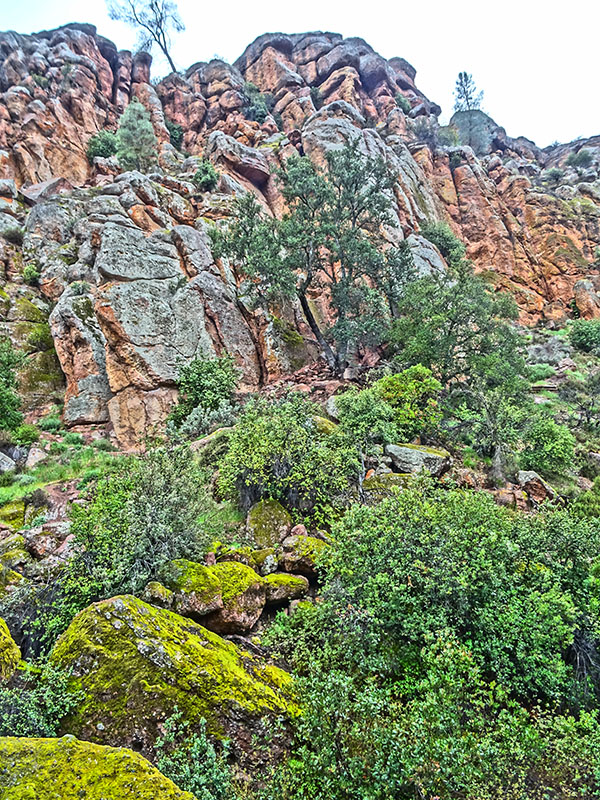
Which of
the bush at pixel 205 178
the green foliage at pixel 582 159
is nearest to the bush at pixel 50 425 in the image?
the bush at pixel 205 178

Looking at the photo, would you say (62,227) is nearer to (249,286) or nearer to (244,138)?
(249,286)

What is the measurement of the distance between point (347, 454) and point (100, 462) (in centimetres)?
994

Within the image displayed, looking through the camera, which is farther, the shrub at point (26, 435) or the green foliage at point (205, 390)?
A: the green foliage at point (205, 390)

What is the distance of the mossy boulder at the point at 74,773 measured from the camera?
264cm

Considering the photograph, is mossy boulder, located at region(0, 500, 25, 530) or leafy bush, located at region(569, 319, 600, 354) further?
leafy bush, located at region(569, 319, 600, 354)

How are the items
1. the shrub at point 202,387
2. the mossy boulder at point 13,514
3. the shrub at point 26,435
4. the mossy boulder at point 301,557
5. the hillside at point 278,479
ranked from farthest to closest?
the shrub at point 202,387 < the shrub at point 26,435 < the mossy boulder at point 13,514 < the mossy boulder at point 301,557 < the hillside at point 278,479

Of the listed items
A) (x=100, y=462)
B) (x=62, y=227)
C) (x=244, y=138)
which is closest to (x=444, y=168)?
(x=244, y=138)

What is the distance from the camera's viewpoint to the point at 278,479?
363 inches

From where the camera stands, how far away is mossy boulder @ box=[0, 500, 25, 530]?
9.86 meters

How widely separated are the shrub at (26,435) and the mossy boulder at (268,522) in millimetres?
11370

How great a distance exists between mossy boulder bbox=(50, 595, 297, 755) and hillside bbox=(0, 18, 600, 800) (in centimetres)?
3

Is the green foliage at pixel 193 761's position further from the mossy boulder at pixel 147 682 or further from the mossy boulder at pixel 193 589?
the mossy boulder at pixel 193 589

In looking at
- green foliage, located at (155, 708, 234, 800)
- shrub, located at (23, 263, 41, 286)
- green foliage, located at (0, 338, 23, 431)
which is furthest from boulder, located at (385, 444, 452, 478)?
shrub, located at (23, 263, 41, 286)

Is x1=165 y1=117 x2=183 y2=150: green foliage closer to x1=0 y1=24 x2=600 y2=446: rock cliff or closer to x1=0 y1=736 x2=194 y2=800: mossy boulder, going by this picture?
x1=0 y1=24 x2=600 y2=446: rock cliff
